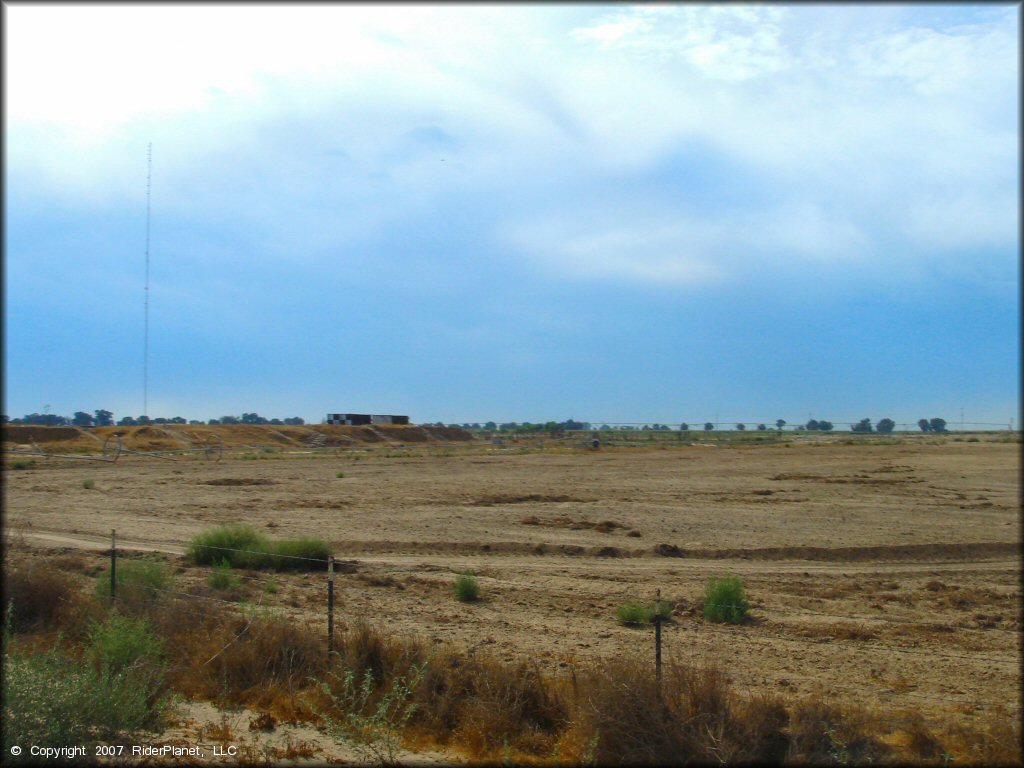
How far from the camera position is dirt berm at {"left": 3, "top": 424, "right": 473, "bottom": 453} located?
65.9 metres

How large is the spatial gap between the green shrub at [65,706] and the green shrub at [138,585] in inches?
127

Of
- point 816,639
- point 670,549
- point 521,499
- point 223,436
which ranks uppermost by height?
point 223,436

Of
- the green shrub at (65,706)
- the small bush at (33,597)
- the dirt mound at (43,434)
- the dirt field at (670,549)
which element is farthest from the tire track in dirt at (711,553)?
the dirt mound at (43,434)

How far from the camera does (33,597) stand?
1282 centimetres

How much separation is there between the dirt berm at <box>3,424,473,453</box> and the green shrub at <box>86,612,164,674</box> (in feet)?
174

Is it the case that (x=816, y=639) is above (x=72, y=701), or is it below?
below

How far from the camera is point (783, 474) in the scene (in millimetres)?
41062

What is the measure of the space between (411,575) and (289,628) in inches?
307

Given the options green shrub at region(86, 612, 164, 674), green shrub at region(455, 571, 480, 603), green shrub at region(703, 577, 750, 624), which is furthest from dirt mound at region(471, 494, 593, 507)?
green shrub at region(86, 612, 164, 674)

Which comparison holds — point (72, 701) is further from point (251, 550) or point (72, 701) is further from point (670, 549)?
point (670, 549)

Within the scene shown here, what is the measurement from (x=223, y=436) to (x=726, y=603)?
75.1 m

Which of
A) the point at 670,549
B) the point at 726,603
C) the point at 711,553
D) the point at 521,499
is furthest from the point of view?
the point at 521,499

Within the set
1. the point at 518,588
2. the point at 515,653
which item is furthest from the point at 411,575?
the point at 515,653

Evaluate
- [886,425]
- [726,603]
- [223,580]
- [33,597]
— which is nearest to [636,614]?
[726,603]
